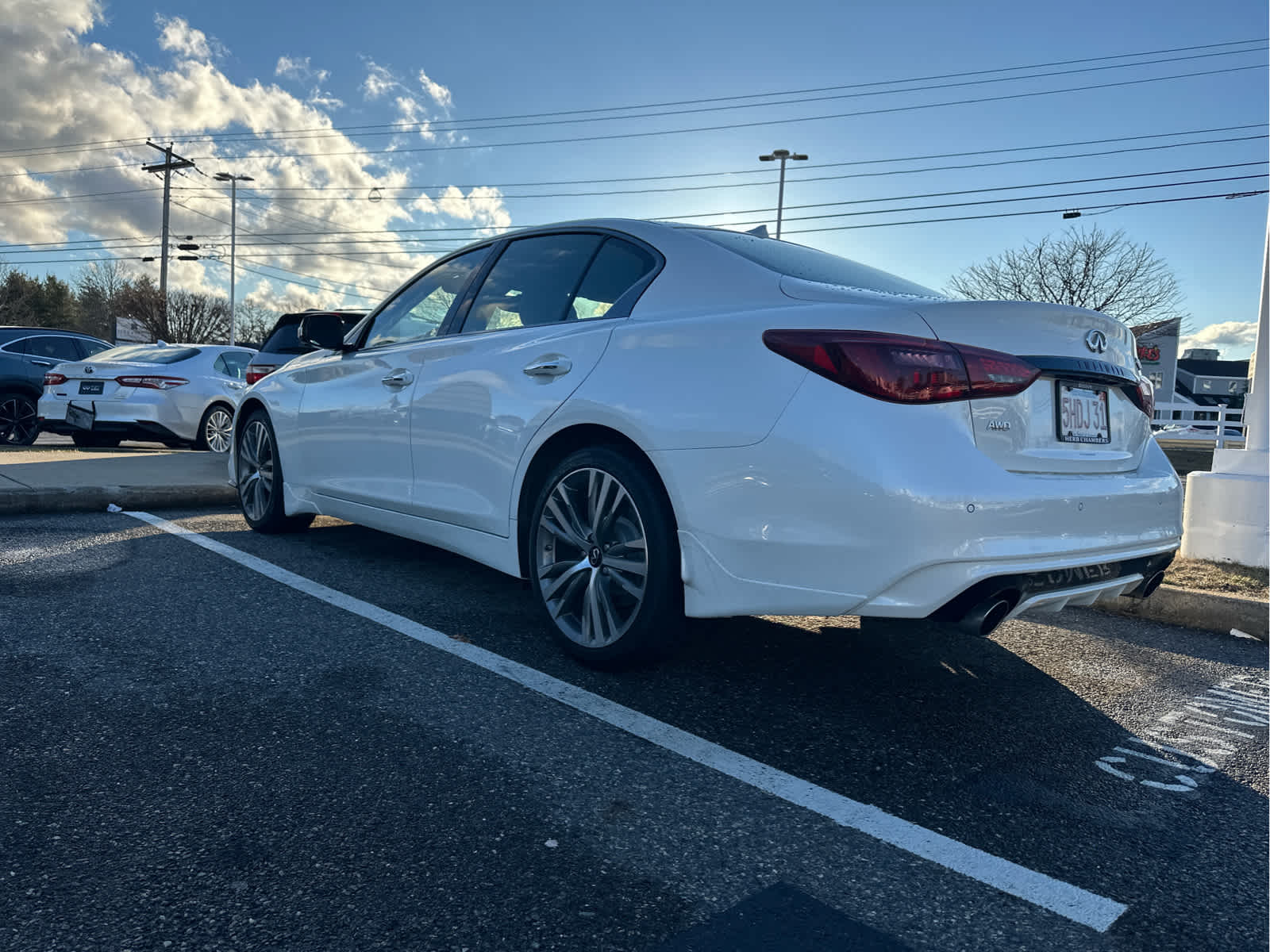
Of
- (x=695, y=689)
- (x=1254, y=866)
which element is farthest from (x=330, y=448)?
(x=1254, y=866)

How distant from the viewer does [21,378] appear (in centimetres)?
1185

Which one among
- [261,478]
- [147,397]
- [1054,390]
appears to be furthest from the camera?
[147,397]

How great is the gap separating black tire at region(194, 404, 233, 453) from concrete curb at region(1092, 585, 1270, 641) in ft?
31.7

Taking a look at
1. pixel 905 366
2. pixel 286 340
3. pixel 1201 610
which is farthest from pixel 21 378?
pixel 1201 610

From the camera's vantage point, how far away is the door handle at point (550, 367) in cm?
343

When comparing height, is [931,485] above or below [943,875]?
above

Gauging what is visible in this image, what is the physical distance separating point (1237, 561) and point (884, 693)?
3.62 metres

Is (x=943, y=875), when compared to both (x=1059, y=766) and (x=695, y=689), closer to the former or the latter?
(x=1059, y=766)

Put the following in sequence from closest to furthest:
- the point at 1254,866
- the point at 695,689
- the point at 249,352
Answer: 1. the point at 1254,866
2. the point at 695,689
3. the point at 249,352

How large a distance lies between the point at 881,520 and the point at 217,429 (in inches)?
407

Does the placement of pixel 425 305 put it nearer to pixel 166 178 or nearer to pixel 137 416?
pixel 137 416

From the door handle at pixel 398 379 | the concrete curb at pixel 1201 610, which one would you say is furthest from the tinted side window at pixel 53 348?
the concrete curb at pixel 1201 610

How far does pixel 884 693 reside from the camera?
130 inches

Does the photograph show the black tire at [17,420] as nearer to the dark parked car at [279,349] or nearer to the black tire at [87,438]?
the black tire at [87,438]
